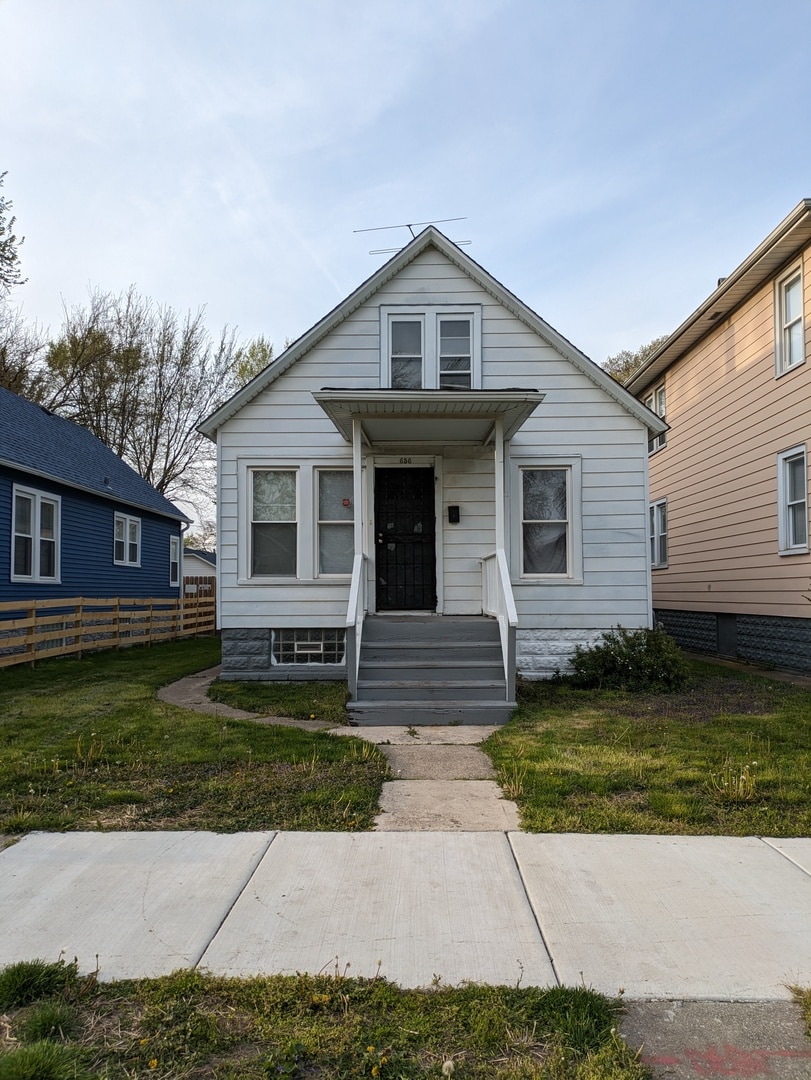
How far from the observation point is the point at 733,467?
1364cm

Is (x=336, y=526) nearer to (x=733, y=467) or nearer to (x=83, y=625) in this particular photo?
(x=733, y=467)

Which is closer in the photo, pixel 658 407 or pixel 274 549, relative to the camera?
pixel 274 549

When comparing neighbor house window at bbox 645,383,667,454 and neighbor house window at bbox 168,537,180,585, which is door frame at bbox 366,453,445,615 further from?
neighbor house window at bbox 168,537,180,585

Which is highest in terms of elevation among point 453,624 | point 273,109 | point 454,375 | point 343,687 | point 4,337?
point 4,337

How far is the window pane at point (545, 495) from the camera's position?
1042cm

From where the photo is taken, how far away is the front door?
1045 centimetres

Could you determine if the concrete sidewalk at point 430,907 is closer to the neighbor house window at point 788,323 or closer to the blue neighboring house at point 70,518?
the neighbor house window at point 788,323

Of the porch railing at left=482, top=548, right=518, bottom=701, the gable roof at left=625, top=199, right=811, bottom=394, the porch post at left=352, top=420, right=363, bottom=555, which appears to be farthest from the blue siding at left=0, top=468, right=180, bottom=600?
the gable roof at left=625, top=199, right=811, bottom=394

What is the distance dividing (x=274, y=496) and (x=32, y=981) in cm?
810

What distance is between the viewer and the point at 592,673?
9.69 metres

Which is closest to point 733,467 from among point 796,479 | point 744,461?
point 744,461

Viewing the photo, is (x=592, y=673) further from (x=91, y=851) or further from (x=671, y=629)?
(x=671, y=629)

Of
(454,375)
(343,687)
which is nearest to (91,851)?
(343,687)

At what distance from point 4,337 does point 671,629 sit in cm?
2511
